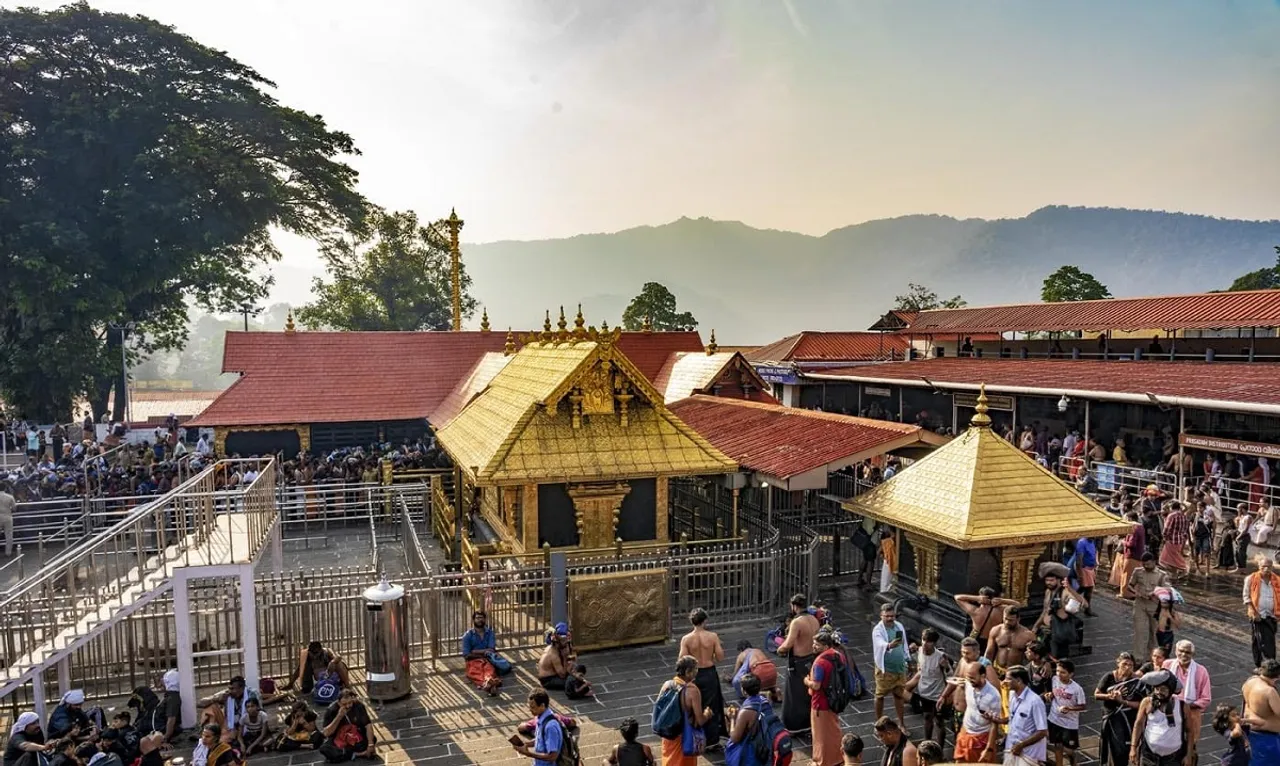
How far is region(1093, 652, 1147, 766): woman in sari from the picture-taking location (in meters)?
8.19

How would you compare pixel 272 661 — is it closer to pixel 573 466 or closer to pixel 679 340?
pixel 573 466

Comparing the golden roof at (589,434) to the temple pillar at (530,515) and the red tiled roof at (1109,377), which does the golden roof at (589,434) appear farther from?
the red tiled roof at (1109,377)

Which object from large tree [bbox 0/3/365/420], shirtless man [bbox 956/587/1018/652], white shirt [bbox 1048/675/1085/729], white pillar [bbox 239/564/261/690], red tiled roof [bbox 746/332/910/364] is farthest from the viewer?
red tiled roof [bbox 746/332/910/364]

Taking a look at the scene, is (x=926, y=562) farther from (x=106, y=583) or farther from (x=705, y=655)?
(x=106, y=583)

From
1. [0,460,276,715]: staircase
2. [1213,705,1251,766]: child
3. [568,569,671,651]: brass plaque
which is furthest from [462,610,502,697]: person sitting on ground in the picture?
[1213,705,1251,766]: child

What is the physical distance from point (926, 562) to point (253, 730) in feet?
32.2

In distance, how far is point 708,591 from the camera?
13.7 m

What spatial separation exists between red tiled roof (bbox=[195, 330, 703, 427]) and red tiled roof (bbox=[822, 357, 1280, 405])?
10604 mm

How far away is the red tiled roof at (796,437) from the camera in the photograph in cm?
1469

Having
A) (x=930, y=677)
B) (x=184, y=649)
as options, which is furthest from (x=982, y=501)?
(x=184, y=649)

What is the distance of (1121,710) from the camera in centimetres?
828

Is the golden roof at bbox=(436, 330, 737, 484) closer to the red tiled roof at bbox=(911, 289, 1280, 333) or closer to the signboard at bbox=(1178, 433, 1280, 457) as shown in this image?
the signboard at bbox=(1178, 433, 1280, 457)

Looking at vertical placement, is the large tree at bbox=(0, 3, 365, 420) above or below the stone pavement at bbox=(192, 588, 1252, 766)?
above

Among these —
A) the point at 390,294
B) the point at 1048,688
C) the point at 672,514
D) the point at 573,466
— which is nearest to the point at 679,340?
the point at 672,514
